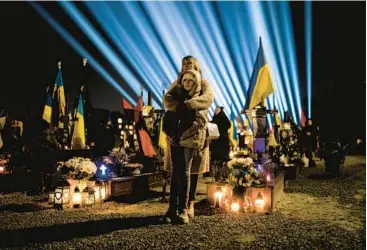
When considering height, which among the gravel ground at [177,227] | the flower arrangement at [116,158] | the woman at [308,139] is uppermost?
the woman at [308,139]

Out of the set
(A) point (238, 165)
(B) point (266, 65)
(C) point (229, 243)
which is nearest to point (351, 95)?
(B) point (266, 65)

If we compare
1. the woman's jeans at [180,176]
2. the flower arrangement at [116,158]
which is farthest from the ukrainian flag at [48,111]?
Answer: the woman's jeans at [180,176]

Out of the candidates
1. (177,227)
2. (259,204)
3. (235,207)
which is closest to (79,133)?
(235,207)

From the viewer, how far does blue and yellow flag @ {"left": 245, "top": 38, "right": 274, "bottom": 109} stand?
9922 millimetres

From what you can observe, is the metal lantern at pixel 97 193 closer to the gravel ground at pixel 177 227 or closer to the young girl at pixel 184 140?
the gravel ground at pixel 177 227

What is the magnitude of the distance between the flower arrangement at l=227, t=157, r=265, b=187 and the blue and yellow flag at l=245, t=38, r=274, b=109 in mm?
3662

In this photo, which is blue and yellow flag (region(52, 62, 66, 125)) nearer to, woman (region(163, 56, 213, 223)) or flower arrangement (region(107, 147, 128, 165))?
flower arrangement (region(107, 147, 128, 165))

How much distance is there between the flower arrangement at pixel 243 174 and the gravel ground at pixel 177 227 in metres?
0.67

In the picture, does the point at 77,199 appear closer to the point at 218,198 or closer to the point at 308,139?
the point at 218,198

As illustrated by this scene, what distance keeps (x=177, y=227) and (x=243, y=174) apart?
2034 mm

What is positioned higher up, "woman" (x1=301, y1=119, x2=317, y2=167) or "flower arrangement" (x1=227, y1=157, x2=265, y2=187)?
"woman" (x1=301, y1=119, x2=317, y2=167)

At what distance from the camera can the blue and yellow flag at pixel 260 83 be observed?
992 centimetres

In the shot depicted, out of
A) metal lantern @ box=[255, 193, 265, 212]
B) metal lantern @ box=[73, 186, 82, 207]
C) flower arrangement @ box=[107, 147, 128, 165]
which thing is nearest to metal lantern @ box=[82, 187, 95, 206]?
metal lantern @ box=[73, 186, 82, 207]

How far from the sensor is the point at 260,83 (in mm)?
9977
